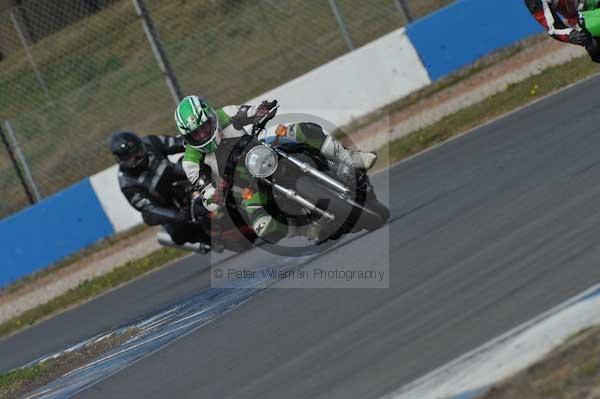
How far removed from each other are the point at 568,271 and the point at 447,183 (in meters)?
4.40

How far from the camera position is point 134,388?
23.6ft

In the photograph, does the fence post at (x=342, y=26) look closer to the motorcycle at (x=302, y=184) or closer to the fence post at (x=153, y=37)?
the fence post at (x=153, y=37)

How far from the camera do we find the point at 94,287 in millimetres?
14430

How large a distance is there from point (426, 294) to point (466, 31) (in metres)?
10.2

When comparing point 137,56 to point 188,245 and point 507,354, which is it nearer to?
point 188,245

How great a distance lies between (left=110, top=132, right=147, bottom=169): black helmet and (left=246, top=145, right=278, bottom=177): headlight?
13.0ft

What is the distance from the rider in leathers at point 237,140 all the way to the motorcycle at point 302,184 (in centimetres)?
6

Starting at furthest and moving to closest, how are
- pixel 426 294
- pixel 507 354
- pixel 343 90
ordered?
pixel 343 90, pixel 426 294, pixel 507 354

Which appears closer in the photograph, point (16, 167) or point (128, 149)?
point (128, 149)

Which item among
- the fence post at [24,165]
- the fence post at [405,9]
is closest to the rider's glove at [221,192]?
the fence post at [405,9]

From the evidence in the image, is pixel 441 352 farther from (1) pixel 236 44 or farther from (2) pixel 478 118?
(1) pixel 236 44

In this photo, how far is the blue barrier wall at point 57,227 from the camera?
662 inches

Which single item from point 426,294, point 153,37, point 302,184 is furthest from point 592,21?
point 153,37

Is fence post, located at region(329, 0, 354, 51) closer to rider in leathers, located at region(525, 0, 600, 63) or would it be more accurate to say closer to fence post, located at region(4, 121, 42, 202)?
rider in leathers, located at region(525, 0, 600, 63)
